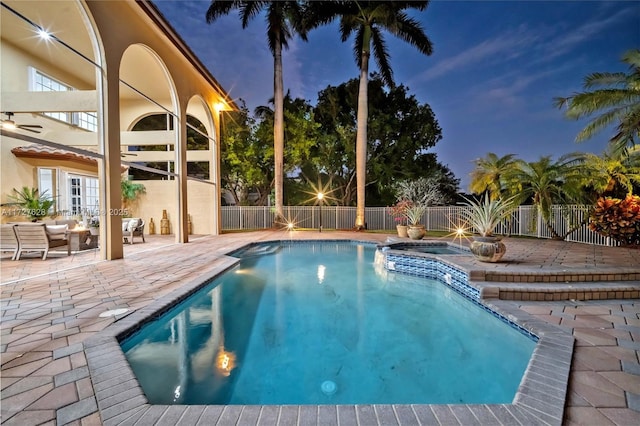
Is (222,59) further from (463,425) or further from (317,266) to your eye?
(463,425)

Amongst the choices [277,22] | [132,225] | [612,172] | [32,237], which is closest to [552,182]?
[612,172]

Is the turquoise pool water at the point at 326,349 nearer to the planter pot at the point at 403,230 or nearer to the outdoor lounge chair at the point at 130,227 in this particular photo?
the planter pot at the point at 403,230

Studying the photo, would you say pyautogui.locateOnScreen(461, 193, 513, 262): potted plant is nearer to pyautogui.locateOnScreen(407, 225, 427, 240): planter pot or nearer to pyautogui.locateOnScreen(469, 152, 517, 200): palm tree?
pyautogui.locateOnScreen(407, 225, 427, 240): planter pot

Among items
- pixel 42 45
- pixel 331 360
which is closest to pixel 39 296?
pixel 331 360

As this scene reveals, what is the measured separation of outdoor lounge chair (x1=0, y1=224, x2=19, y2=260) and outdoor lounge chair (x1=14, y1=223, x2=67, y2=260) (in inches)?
2.8

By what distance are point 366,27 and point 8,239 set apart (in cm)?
1519

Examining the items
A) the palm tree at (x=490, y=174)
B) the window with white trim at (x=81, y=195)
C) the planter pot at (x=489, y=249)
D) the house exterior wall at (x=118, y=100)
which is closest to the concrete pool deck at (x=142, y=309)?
the planter pot at (x=489, y=249)

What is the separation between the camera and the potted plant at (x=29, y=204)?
27.1 ft

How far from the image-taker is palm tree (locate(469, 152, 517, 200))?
13.2 meters

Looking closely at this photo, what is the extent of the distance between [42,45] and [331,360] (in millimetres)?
12134

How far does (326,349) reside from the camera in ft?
10.5

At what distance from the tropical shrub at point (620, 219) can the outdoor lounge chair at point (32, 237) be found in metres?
14.6

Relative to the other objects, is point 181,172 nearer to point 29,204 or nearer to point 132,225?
point 132,225

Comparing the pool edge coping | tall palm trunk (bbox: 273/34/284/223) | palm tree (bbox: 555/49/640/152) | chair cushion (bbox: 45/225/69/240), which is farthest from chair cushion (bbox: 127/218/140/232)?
palm tree (bbox: 555/49/640/152)
